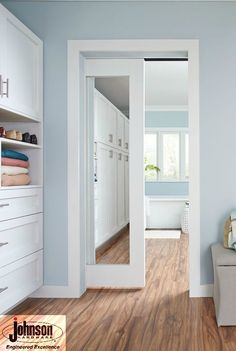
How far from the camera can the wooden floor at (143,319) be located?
237cm

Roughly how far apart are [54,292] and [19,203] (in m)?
0.95

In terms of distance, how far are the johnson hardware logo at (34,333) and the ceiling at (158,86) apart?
75.7 inches

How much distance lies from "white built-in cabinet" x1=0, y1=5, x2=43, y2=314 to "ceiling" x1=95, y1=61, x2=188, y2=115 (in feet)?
2.25

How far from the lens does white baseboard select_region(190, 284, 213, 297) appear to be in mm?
3291

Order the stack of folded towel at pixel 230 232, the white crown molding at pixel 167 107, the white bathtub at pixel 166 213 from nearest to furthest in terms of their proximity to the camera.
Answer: the stack of folded towel at pixel 230 232, the white bathtub at pixel 166 213, the white crown molding at pixel 167 107

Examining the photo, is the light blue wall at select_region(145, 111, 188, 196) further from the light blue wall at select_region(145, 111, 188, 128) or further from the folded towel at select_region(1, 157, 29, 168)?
the folded towel at select_region(1, 157, 29, 168)

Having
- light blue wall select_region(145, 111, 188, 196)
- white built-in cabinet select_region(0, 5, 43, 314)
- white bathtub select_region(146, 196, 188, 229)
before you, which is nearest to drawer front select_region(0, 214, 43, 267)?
white built-in cabinet select_region(0, 5, 43, 314)

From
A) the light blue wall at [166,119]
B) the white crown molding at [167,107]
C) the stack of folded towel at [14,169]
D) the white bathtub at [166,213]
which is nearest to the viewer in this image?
the stack of folded towel at [14,169]

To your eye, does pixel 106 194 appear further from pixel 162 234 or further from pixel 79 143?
pixel 162 234

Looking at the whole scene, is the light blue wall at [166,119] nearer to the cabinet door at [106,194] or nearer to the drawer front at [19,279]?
the cabinet door at [106,194]

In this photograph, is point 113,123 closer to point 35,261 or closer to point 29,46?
point 29,46

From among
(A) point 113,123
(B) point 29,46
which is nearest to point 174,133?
(A) point 113,123

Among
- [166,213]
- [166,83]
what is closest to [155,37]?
[166,83]

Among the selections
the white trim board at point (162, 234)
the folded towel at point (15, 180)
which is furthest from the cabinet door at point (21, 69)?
the white trim board at point (162, 234)
